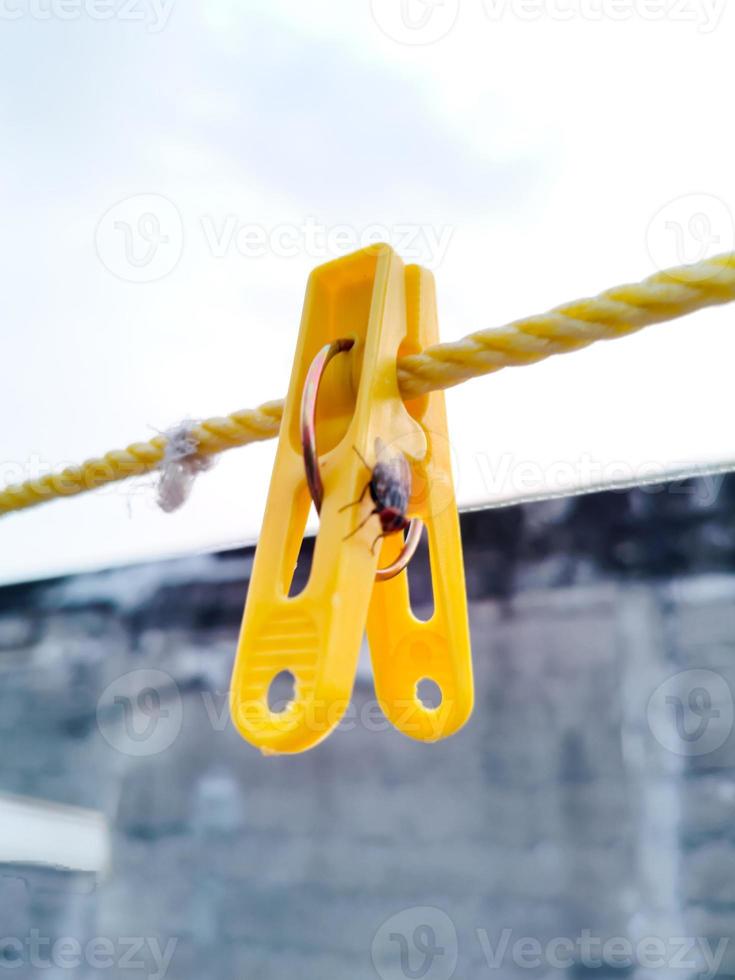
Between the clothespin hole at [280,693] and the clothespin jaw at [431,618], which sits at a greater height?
the clothespin hole at [280,693]

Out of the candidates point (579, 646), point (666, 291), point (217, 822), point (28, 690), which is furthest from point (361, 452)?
point (28, 690)

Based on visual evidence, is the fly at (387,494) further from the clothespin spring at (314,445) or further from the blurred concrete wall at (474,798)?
the blurred concrete wall at (474,798)

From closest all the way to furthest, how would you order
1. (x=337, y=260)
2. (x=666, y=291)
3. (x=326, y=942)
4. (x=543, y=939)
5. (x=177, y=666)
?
(x=666, y=291), (x=337, y=260), (x=543, y=939), (x=326, y=942), (x=177, y=666)

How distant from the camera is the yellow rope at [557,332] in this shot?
0.42 metres

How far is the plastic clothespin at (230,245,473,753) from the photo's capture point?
40 centimetres

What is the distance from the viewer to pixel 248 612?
0.44 m

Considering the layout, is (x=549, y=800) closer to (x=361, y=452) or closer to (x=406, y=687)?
(x=406, y=687)

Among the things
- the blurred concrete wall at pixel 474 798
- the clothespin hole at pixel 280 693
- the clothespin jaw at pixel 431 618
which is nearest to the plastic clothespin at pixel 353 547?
the clothespin jaw at pixel 431 618

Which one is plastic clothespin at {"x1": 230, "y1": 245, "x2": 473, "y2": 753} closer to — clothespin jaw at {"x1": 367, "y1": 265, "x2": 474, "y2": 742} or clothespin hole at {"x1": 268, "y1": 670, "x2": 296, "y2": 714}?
clothespin jaw at {"x1": 367, "y1": 265, "x2": 474, "y2": 742}

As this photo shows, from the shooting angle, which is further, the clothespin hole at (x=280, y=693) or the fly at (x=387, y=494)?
the clothespin hole at (x=280, y=693)

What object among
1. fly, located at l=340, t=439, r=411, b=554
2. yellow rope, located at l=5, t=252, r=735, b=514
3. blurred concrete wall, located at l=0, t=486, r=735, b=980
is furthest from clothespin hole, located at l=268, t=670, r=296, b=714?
fly, located at l=340, t=439, r=411, b=554

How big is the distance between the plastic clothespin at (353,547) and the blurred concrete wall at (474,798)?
45 centimetres

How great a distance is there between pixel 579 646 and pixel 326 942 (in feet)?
1.44

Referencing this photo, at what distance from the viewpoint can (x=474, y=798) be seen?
902 mm
